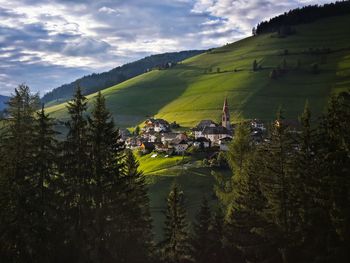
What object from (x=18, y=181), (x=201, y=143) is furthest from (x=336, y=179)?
(x=201, y=143)

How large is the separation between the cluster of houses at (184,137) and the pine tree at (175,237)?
2808 inches

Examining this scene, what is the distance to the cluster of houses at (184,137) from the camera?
408 feet

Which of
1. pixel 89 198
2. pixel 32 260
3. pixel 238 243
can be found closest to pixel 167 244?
pixel 238 243

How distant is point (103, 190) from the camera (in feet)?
107

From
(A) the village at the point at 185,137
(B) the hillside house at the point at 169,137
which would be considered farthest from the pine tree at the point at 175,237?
(B) the hillside house at the point at 169,137

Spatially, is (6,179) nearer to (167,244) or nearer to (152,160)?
(167,244)

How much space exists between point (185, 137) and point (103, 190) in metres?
102

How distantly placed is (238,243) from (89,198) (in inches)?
596

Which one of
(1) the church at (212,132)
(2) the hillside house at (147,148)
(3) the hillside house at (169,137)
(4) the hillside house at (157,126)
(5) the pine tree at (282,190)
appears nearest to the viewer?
(5) the pine tree at (282,190)

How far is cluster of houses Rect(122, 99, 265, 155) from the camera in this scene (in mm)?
124425

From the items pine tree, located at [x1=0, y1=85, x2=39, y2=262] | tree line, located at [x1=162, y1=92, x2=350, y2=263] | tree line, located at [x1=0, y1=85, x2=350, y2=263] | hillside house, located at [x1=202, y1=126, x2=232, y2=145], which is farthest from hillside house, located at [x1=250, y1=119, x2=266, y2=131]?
pine tree, located at [x1=0, y1=85, x2=39, y2=262]

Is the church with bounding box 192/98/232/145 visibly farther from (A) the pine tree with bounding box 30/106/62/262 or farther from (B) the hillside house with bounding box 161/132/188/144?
(A) the pine tree with bounding box 30/106/62/262

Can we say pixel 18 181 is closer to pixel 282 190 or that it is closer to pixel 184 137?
pixel 282 190

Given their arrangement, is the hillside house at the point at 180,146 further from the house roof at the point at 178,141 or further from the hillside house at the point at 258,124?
the hillside house at the point at 258,124
